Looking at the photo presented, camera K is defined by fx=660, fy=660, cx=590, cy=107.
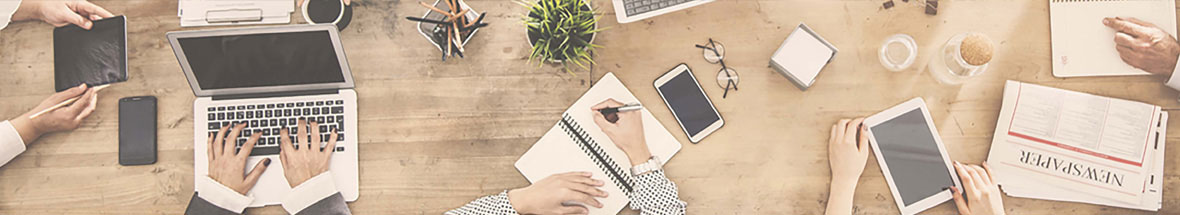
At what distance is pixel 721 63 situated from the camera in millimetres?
1396

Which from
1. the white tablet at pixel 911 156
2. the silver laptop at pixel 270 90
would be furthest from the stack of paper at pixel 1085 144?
the silver laptop at pixel 270 90

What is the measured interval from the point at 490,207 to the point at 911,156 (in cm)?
89

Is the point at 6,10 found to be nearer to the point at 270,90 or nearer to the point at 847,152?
the point at 270,90

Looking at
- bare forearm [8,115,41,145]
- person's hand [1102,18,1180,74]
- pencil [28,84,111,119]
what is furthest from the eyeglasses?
bare forearm [8,115,41,145]

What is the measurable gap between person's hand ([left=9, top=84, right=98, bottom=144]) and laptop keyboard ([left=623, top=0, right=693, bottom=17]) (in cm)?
114

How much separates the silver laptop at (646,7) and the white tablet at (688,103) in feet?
0.41

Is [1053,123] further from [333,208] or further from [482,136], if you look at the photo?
[333,208]

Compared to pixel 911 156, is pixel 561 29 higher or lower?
higher

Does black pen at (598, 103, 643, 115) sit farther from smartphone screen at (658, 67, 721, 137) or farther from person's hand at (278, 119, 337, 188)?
person's hand at (278, 119, 337, 188)

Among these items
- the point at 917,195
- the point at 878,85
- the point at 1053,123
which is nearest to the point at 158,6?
the point at 878,85

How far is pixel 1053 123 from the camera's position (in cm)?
138

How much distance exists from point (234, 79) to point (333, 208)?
324mm

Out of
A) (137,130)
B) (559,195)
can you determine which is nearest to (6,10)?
(137,130)

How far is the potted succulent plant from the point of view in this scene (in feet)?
4.13
